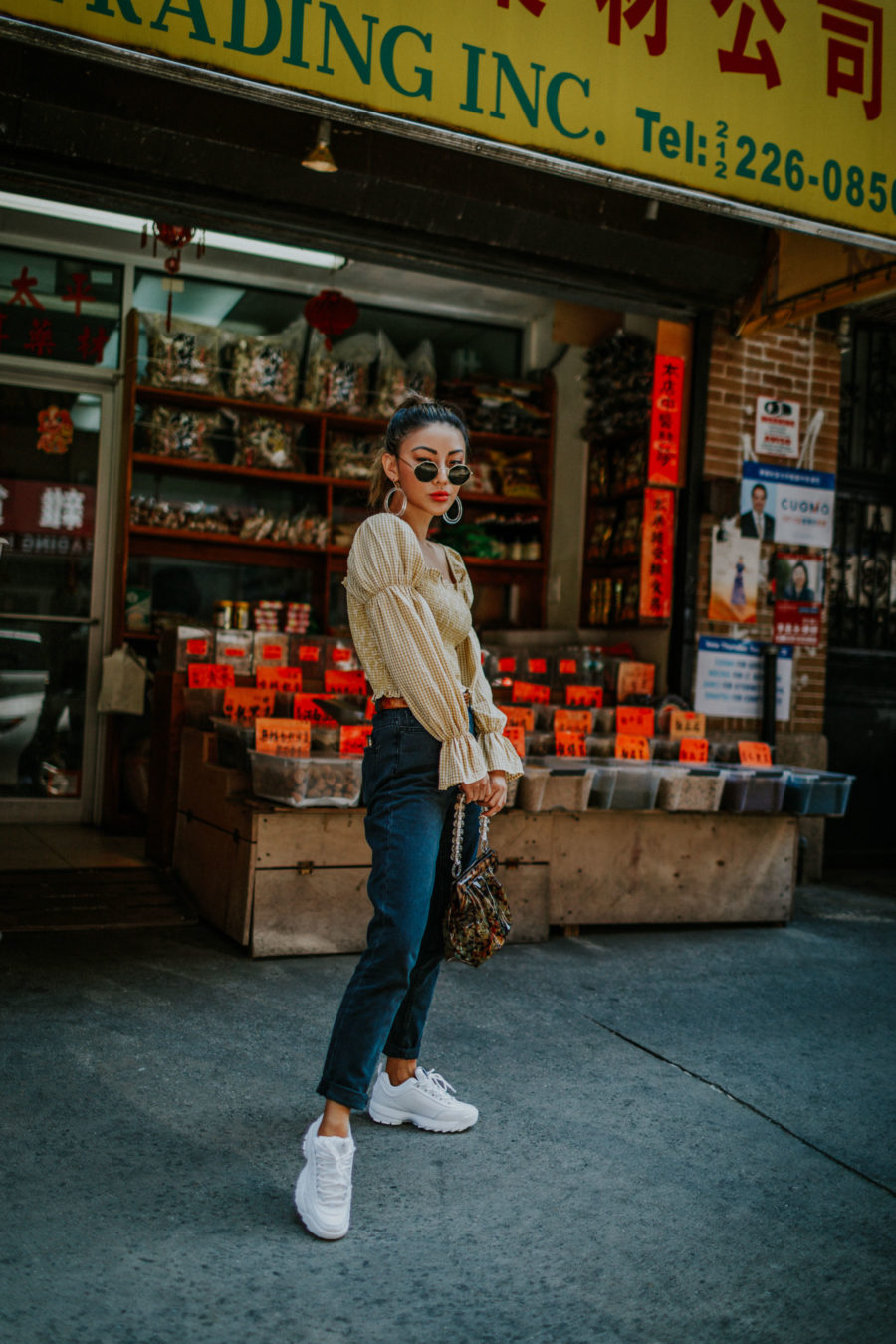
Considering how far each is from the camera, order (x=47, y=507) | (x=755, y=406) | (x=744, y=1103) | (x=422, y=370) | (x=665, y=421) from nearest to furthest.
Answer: (x=744, y=1103), (x=665, y=421), (x=755, y=406), (x=47, y=507), (x=422, y=370)

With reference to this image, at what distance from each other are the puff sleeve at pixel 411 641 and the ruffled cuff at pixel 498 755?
0.15 meters

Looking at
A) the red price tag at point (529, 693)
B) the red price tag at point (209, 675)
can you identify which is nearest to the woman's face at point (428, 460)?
the red price tag at point (209, 675)

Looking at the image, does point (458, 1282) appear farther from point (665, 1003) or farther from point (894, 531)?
point (894, 531)

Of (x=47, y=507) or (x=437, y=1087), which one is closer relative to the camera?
(x=437, y=1087)

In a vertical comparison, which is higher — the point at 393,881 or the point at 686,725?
the point at 686,725

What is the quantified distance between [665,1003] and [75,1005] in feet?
6.84

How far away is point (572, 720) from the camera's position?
5.41 metres

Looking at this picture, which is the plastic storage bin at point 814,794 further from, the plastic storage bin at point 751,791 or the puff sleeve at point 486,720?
the puff sleeve at point 486,720

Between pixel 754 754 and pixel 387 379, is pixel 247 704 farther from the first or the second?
pixel 387 379

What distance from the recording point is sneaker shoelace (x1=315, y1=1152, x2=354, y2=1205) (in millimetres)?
2398

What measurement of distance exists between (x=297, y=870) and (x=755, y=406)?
400 cm

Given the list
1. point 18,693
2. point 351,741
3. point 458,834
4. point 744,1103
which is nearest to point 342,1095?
point 458,834

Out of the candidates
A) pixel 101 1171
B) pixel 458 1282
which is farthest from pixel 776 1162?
pixel 101 1171

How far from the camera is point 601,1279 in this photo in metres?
2.28
